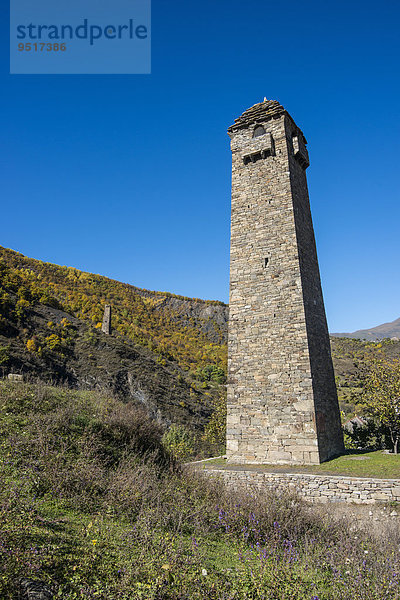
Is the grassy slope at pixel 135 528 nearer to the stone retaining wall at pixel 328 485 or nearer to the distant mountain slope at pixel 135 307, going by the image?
the stone retaining wall at pixel 328 485

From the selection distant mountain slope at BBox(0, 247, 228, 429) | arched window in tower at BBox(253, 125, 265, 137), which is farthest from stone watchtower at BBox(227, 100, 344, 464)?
distant mountain slope at BBox(0, 247, 228, 429)

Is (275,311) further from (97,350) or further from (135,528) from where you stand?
(97,350)

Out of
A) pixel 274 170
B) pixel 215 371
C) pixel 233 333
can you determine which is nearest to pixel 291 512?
pixel 233 333

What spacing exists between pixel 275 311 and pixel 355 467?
16.6 feet

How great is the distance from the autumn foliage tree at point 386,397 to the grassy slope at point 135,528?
9.09 m

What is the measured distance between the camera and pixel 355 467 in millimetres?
9352

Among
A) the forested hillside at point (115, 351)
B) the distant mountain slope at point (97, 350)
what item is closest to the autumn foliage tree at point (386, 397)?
the forested hillside at point (115, 351)

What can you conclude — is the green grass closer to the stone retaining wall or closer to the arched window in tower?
the stone retaining wall

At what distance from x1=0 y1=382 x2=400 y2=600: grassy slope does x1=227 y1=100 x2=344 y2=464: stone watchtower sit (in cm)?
374

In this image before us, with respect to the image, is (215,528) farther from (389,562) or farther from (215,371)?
(215,371)

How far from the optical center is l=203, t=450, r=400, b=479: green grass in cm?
857

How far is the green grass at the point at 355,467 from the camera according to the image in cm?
857

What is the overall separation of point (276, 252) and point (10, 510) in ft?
35.0

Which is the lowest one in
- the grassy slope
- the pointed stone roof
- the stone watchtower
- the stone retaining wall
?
the stone retaining wall
